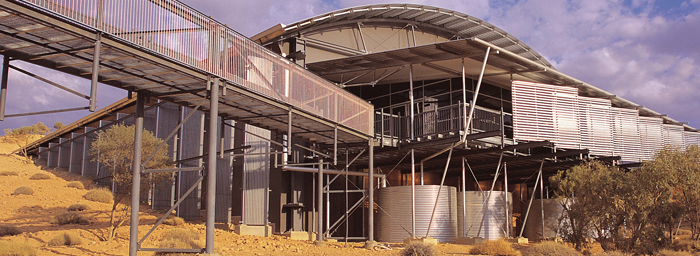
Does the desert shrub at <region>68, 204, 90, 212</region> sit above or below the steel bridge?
below

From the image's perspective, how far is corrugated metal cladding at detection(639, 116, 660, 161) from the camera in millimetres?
27625

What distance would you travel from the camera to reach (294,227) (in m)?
24.3

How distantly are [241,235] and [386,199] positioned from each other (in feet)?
21.6

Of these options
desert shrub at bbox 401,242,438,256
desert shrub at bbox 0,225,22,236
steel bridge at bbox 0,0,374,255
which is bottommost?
desert shrub at bbox 401,242,438,256

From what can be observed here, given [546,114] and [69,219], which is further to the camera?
[546,114]

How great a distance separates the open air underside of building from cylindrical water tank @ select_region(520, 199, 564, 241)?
1839 millimetres

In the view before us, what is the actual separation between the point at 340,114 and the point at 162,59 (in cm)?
897

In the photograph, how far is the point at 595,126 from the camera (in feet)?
82.7

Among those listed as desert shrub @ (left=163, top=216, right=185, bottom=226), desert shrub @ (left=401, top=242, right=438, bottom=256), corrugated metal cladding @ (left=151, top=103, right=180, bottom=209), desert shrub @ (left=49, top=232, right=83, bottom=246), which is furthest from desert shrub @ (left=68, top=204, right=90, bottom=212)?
desert shrub @ (left=401, top=242, right=438, bottom=256)

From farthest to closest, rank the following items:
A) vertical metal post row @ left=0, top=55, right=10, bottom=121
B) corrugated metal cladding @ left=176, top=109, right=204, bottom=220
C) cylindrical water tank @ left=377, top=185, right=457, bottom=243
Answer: corrugated metal cladding @ left=176, top=109, right=204, bottom=220
cylindrical water tank @ left=377, top=185, right=457, bottom=243
vertical metal post row @ left=0, top=55, right=10, bottom=121

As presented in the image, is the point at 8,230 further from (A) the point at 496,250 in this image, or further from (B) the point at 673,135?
(B) the point at 673,135

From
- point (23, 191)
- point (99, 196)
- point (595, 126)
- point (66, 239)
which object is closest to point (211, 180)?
point (66, 239)

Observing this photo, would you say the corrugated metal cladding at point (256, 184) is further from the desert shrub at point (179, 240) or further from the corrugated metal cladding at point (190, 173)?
the desert shrub at point (179, 240)

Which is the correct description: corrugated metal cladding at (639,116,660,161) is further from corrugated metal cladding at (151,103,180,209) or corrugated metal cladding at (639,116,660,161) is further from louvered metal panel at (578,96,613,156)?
corrugated metal cladding at (151,103,180,209)
